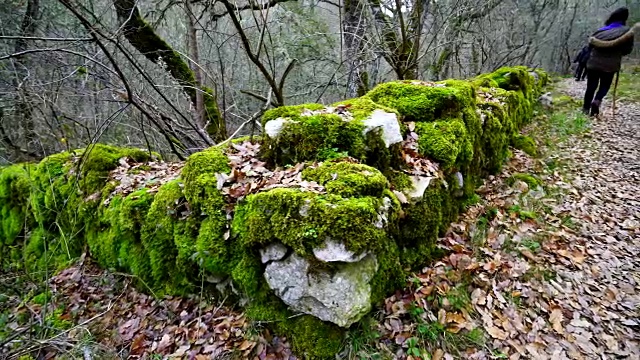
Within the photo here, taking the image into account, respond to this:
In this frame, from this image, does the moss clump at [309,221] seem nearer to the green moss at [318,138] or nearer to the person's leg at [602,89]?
the green moss at [318,138]

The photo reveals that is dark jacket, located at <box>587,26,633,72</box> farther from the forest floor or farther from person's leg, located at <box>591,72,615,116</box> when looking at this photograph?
the forest floor

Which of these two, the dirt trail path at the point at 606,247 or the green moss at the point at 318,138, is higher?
the green moss at the point at 318,138

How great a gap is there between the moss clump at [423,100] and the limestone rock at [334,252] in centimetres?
240

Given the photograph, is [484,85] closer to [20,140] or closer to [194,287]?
[194,287]

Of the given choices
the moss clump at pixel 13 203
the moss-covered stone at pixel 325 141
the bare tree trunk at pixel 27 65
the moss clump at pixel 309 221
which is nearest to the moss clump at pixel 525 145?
the moss-covered stone at pixel 325 141

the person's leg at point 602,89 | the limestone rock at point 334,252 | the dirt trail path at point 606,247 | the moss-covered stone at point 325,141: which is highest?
the moss-covered stone at point 325,141

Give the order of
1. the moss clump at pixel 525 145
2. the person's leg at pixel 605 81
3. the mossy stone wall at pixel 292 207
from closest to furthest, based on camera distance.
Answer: the mossy stone wall at pixel 292 207 < the moss clump at pixel 525 145 < the person's leg at pixel 605 81

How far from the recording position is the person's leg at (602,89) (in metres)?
7.90

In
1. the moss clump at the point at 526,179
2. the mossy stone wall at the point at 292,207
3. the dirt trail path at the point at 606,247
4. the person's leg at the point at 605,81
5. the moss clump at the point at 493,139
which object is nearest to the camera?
the mossy stone wall at the point at 292,207

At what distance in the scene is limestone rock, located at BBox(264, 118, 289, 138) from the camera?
3467 millimetres

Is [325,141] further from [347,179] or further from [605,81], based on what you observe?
[605,81]

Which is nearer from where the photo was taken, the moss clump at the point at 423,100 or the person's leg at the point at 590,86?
the moss clump at the point at 423,100

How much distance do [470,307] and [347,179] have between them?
1.60 m

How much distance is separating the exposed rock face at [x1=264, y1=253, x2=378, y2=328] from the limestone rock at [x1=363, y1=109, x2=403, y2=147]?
1337 millimetres
